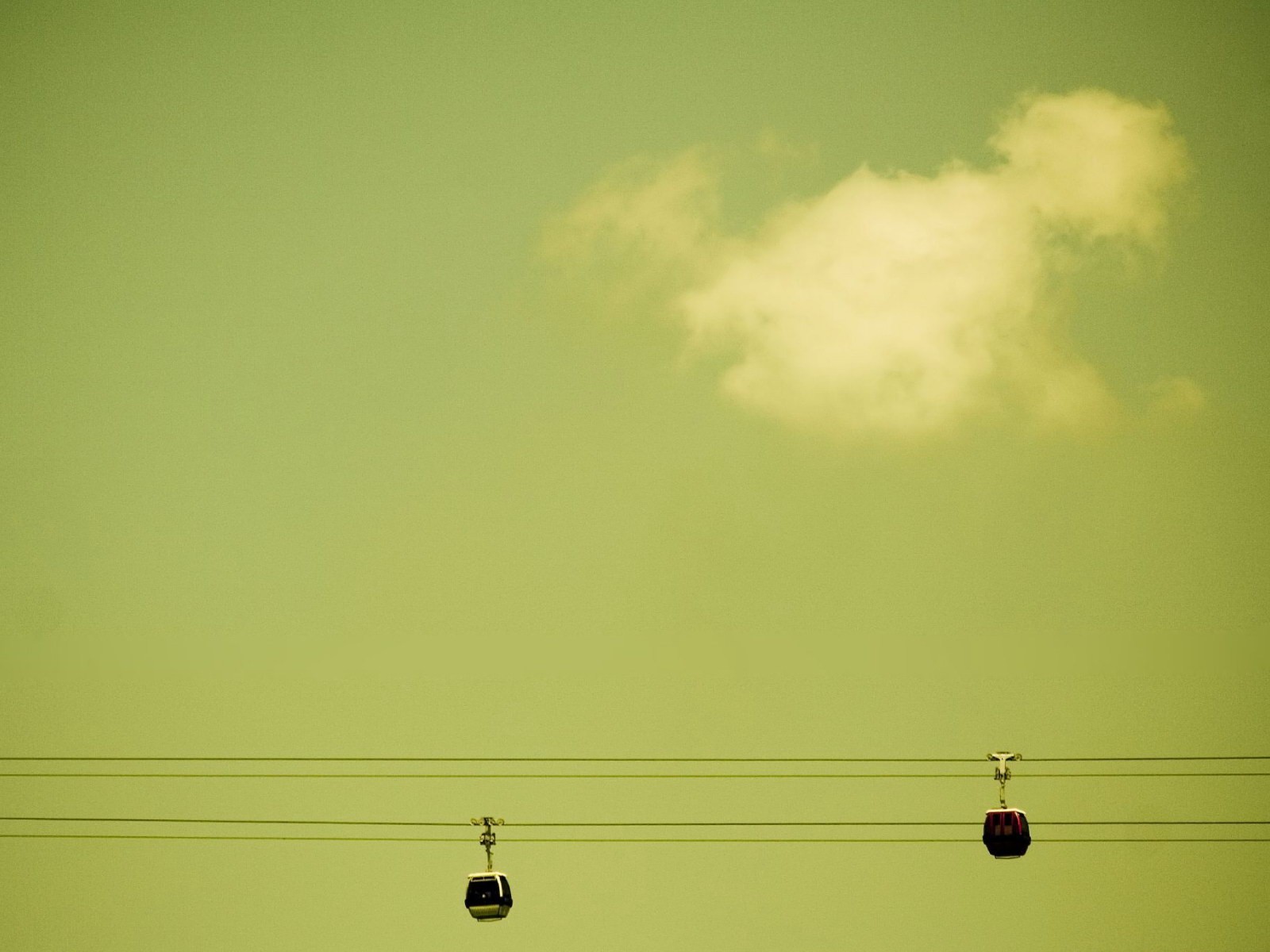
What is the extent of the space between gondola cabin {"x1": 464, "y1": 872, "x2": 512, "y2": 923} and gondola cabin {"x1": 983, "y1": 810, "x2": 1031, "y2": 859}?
379 centimetres

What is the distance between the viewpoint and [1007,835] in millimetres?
11461

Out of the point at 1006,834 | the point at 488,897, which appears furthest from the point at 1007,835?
the point at 488,897

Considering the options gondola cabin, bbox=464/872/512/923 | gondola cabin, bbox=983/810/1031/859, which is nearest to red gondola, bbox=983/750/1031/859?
gondola cabin, bbox=983/810/1031/859

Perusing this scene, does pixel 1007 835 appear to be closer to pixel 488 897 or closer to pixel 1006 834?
pixel 1006 834

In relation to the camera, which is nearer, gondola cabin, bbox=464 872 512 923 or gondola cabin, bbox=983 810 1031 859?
gondola cabin, bbox=983 810 1031 859

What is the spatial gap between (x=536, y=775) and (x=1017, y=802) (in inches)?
185

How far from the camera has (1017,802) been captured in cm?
1484

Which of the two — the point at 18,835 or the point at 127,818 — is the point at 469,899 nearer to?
the point at 127,818

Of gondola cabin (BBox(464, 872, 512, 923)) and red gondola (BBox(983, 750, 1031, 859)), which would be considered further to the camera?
gondola cabin (BBox(464, 872, 512, 923))

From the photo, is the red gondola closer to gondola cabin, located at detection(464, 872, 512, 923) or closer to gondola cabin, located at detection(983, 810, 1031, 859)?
gondola cabin, located at detection(983, 810, 1031, 859)

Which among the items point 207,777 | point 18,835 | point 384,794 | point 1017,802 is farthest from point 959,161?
point 18,835

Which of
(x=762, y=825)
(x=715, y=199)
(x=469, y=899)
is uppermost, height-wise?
(x=715, y=199)

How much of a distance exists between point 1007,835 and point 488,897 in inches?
160

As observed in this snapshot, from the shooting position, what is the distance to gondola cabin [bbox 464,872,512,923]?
12.1m
